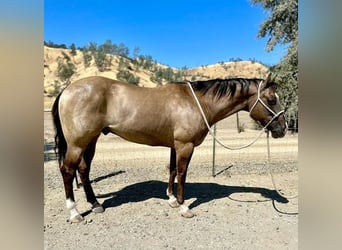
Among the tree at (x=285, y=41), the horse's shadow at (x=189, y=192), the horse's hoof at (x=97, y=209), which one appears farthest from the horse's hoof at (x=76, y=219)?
the tree at (x=285, y=41)

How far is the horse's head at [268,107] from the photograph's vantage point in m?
3.79

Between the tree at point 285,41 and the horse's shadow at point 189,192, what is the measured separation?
4.82 meters

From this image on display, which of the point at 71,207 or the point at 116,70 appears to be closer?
the point at 71,207

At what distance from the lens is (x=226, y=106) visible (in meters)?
3.88

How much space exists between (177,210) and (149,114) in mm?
1254

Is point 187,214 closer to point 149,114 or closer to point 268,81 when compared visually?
point 149,114

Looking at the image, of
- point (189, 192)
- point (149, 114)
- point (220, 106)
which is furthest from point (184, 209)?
point (220, 106)

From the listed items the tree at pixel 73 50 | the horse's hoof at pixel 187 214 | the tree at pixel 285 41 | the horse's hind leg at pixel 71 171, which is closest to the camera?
the horse's hind leg at pixel 71 171

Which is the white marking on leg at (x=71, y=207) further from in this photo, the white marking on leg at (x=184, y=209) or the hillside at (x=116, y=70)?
the hillside at (x=116, y=70)

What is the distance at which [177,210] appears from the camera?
383 cm

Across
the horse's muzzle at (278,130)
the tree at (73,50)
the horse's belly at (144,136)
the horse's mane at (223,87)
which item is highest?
the tree at (73,50)
